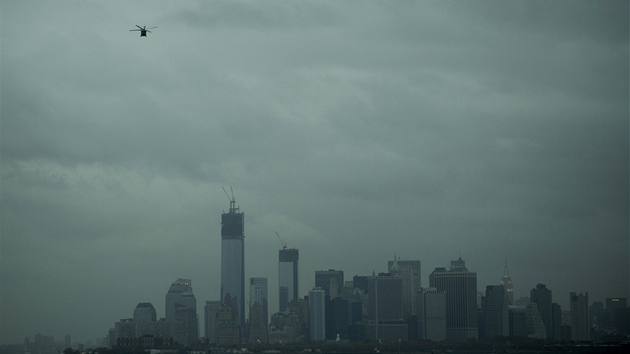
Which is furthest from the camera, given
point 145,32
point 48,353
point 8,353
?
point 48,353

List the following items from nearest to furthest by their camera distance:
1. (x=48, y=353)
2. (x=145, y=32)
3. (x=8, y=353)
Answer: (x=145, y=32)
(x=8, y=353)
(x=48, y=353)

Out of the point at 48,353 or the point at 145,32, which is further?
the point at 48,353

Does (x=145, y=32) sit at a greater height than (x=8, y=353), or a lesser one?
greater

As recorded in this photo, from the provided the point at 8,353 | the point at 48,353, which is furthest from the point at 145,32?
the point at 48,353

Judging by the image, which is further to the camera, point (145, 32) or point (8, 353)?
point (8, 353)

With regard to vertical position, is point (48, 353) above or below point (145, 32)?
below

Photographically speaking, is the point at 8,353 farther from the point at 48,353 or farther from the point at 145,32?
the point at 145,32
